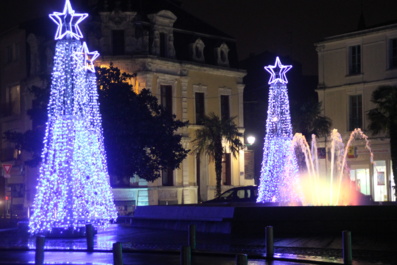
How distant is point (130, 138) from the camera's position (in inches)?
1629

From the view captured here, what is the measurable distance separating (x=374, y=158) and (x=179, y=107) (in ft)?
41.1

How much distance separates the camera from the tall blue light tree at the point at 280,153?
3572 cm

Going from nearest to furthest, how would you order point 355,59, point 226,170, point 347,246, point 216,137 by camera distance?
point 347,246
point 355,59
point 216,137
point 226,170

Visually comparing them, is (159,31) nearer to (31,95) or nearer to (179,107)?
(179,107)

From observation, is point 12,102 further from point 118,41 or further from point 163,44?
point 163,44

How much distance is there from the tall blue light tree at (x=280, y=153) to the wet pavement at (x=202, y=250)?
30.5 feet

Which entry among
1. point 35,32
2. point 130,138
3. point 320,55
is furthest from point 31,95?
point 320,55

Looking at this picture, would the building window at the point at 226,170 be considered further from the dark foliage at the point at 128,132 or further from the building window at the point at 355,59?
the dark foliage at the point at 128,132

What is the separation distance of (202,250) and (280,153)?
1537 centimetres

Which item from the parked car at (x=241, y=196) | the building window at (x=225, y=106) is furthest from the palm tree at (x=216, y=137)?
the parked car at (x=241, y=196)

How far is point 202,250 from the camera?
69.3ft

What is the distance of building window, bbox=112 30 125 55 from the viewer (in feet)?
161

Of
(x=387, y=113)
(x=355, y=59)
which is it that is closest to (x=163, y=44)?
(x=355, y=59)

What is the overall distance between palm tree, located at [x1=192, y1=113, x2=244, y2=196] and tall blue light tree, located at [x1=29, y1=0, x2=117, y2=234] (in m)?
22.9
